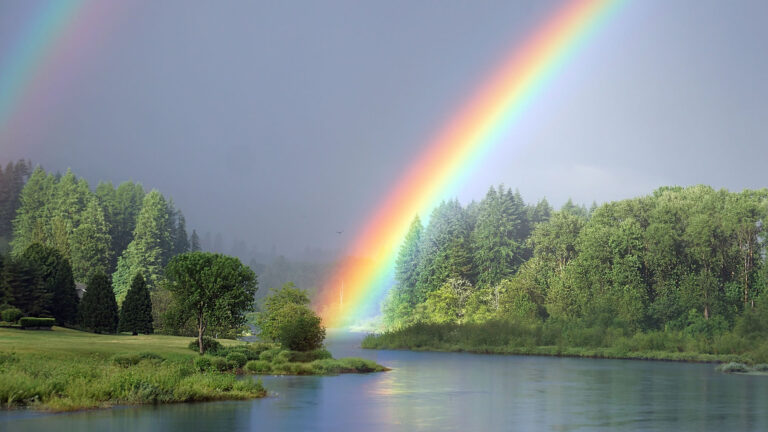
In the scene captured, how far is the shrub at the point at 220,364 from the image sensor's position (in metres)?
46.4

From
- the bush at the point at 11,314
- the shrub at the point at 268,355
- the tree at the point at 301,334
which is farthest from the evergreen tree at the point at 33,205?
the shrub at the point at 268,355

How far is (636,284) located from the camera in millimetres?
91188

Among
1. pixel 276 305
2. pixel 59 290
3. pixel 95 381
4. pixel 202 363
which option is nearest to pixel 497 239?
pixel 276 305

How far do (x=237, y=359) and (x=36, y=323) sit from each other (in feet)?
75.1

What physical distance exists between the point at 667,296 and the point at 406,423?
220 ft

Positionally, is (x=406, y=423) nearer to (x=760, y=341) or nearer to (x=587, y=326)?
(x=760, y=341)

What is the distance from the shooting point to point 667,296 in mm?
89750

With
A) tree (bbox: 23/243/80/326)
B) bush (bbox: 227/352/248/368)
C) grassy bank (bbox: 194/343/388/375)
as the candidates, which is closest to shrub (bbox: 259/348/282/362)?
grassy bank (bbox: 194/343/388/375)

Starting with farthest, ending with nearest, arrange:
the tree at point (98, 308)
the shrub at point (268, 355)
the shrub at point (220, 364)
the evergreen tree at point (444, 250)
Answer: the evergreen tree at point (444, 250) → the tree at point (98, 308) → the shrub at point (268, 355) → the shrub at point (220, 364)

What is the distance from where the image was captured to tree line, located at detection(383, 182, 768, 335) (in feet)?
287

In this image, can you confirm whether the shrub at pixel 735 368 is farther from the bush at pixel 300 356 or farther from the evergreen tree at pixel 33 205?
the evergreen tree at pixel 33 205

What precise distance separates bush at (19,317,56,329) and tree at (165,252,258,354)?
14478mm

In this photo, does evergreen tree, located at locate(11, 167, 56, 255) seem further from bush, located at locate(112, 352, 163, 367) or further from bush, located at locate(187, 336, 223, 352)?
bush, located at locate(112, 352, 163, 367)

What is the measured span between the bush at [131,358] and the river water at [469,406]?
285 inches
